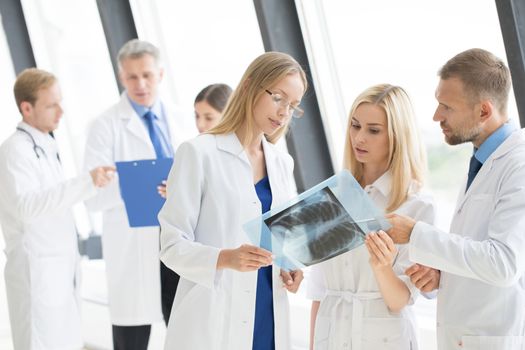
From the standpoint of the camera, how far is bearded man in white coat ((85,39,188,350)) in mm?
3707

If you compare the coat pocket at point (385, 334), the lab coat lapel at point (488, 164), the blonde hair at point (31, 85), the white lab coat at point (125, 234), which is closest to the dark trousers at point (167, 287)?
the white lab coat at point (125, 234)

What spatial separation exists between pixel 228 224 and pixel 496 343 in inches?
32.0

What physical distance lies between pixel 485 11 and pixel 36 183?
211 cm

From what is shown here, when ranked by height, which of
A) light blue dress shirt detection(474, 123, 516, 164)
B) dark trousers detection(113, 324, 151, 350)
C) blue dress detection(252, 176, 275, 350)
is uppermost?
light blue dress shirt detection(474, 123, 516, 164)

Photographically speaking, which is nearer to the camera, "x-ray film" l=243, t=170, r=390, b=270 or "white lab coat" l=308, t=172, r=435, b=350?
"x-ray film" l=243, t=170, r=390, b=270

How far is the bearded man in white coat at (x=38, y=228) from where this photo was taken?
3521mm

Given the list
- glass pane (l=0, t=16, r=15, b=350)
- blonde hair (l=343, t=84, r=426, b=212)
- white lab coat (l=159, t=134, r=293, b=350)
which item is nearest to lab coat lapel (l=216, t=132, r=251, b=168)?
white lab coat (l=159, t=134, r=293, b=350)

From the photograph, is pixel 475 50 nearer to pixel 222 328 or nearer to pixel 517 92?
pixel 517 92

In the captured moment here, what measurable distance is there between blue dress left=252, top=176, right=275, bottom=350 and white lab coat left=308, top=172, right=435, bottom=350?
0.49 ft

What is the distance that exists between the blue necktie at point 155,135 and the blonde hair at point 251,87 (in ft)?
4.75

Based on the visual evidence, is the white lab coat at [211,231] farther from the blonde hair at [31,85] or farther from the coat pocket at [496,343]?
the blonde hair at [31,85]

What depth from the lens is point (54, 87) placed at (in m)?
3.72

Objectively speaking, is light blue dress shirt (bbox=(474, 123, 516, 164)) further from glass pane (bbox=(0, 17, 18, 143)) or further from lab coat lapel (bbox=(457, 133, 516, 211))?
glass pane (bbox=(0, 17, 18, 143))

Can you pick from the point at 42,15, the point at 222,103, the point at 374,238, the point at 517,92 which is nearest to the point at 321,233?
the point at 374,238
